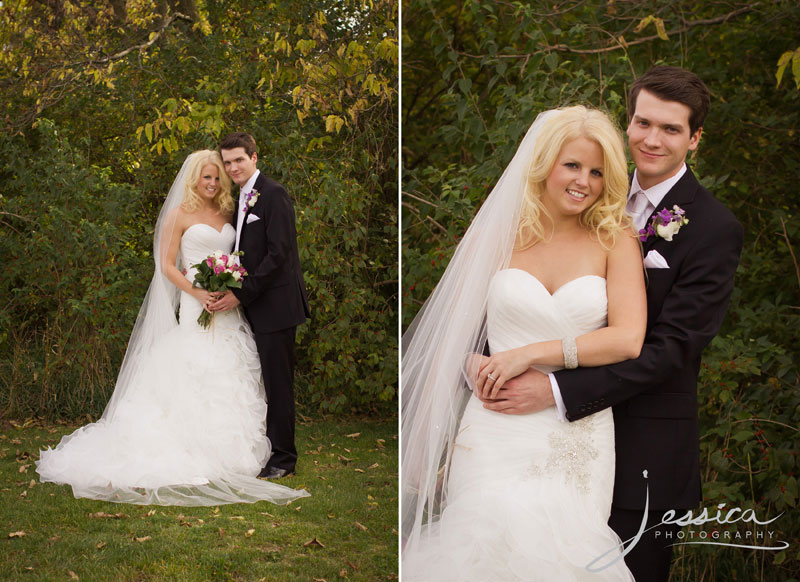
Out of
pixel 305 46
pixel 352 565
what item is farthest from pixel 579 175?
pixel 352 565

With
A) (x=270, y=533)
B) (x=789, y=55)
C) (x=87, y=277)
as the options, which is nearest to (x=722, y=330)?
(x=789, y=55)

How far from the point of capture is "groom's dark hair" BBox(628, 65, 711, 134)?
224 cm

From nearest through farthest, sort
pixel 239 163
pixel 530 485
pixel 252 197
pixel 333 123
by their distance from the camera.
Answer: pixel 530 485 → pixel 333 123 → pixel 239 163 → pixel 252 197

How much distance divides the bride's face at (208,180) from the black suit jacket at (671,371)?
2.00 metres

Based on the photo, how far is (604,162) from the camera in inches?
81.6

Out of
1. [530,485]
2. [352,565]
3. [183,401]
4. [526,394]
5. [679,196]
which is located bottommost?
[352,565]

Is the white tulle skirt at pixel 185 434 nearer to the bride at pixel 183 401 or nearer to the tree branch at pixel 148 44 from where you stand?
the bride at pixel 183 401

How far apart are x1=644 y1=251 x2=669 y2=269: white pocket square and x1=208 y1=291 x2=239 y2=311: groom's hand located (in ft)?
7.96

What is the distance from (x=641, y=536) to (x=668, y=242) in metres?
0.85

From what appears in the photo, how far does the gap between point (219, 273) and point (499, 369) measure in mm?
2122

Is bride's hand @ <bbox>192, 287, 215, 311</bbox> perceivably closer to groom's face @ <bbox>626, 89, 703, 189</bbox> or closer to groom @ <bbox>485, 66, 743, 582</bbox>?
groom @ <bbox>485, 66, 743, 582</bbox>

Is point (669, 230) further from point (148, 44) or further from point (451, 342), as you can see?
point (148, 44)

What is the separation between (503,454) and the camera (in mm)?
2125

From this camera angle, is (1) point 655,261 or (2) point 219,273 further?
(2) point 219,273
